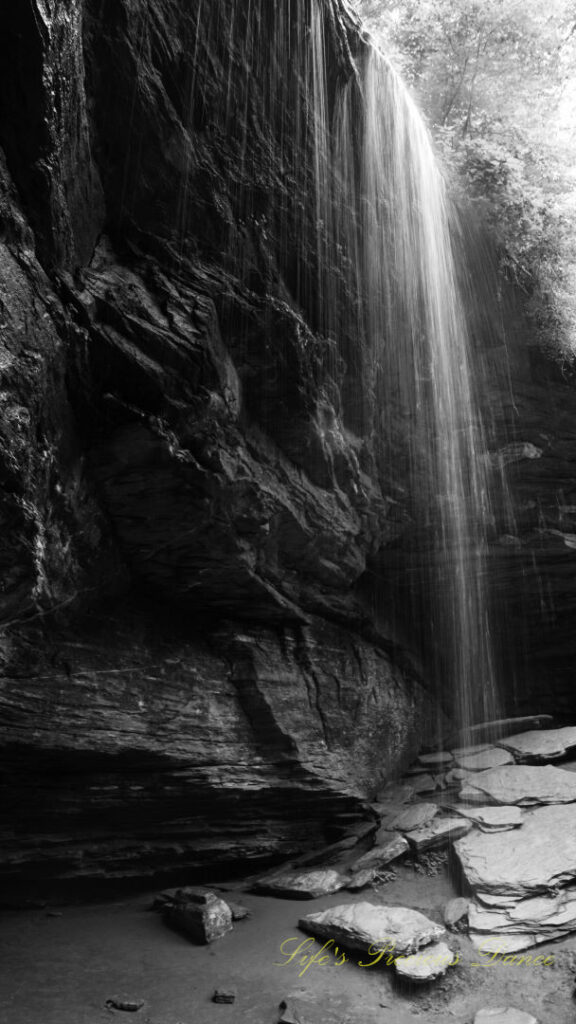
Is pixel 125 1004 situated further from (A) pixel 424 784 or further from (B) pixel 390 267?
(B) pixel 390 267

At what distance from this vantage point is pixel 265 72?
7.65m

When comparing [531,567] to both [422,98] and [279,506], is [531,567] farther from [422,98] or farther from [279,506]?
[422,98]

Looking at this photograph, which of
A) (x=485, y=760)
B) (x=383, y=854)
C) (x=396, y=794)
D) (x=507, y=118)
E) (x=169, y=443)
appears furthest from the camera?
(x=507, y=118)

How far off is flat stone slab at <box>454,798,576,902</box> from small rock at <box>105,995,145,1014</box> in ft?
12.4

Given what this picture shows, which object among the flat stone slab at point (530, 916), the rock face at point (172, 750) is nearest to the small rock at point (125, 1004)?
the rock face at point (172, 750)

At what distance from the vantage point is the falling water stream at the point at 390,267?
7.82 meters

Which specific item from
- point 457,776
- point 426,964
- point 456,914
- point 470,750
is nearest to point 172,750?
point 426,964

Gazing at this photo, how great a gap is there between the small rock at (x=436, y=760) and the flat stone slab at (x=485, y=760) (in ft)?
0.90

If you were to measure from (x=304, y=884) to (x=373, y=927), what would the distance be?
158 centimetres

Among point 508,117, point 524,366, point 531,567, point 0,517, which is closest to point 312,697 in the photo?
point 531,567

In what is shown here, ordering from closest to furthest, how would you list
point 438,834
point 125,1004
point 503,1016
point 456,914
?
point 503,1016, point 125,1004, point 456,914, point 438,834

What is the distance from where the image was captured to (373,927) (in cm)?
668

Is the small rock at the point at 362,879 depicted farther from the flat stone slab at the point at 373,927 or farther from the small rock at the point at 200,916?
the small rock at the point at 200,916

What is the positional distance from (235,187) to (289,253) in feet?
3.72
